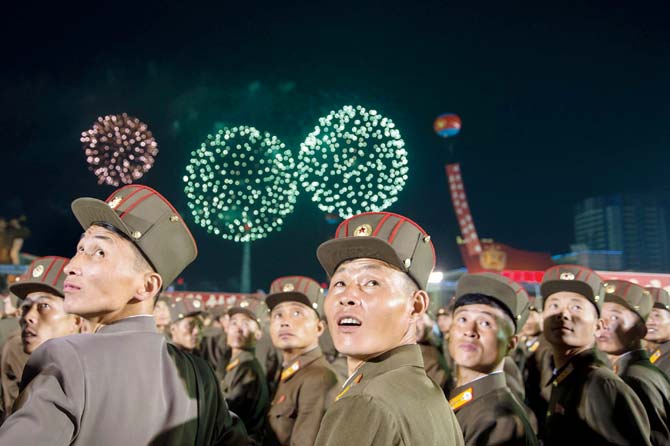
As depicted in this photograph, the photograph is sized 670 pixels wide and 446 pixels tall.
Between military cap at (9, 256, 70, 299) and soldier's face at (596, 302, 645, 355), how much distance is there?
540cm

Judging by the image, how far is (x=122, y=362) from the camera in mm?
2383

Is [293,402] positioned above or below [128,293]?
below

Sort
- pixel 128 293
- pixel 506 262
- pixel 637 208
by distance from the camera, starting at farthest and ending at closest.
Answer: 1. pixel 637 208
2. pixel 506 262
3. pixel 128 293

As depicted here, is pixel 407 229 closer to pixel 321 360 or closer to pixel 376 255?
pixel 376 255

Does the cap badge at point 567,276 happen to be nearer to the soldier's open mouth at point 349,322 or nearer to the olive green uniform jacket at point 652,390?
the olive green uniform jacket at point 652,390

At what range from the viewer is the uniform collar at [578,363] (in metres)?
4.68

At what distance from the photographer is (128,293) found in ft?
9.14

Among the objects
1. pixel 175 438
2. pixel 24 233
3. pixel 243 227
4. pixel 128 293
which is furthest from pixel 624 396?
pixel 24 233

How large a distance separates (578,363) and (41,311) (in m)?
4.72

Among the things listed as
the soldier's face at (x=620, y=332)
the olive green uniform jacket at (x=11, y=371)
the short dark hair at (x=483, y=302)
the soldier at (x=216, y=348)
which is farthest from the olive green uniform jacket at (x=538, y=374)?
the soldier at (x=216, y=348)

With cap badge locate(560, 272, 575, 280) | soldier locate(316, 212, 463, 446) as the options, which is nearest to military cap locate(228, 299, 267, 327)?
cap badge locate(560, 272, 575, 280)

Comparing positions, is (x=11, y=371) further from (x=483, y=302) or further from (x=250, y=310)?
(x=483, y=302)

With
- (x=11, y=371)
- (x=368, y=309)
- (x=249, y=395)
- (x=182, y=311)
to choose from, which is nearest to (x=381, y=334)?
(x=368, y=309)

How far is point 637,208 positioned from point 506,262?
166 feet
